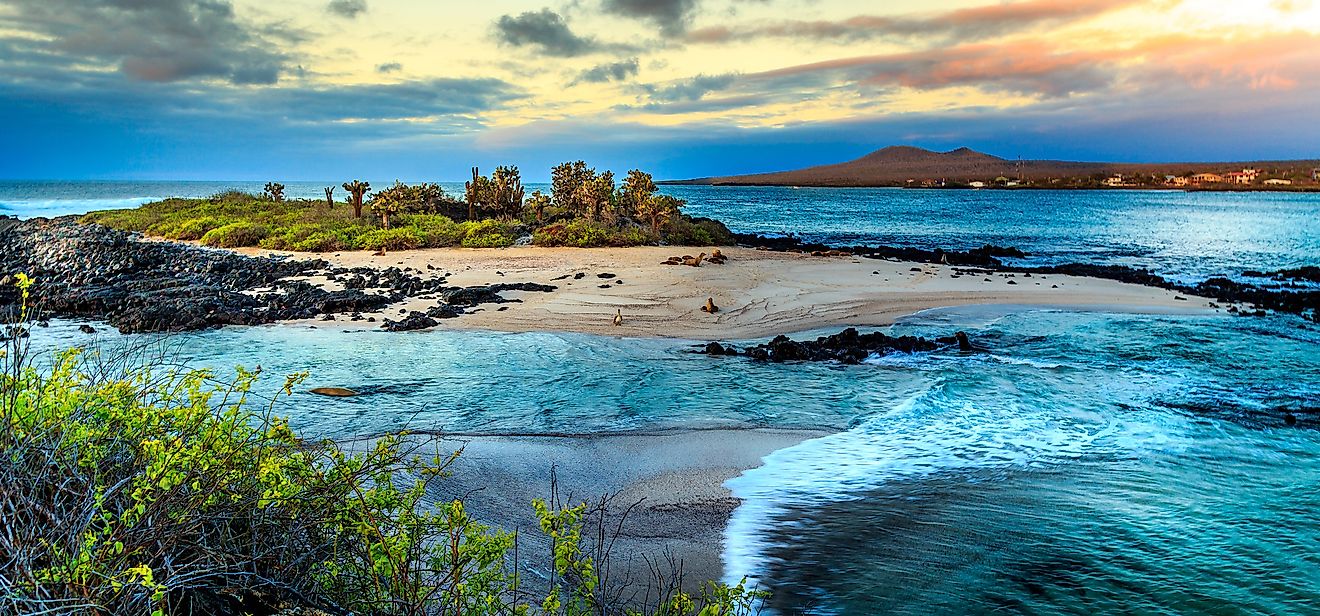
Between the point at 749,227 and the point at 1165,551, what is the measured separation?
158 ft

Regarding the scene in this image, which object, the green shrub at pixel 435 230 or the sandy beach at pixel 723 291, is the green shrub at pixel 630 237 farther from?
the green shrub at pixel 435 230

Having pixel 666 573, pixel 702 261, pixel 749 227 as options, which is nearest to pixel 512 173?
pixel 702 261

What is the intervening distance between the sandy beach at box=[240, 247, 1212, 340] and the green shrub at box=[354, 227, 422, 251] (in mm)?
1116

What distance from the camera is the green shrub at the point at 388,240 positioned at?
93.1ft

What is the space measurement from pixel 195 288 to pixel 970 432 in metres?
18.5

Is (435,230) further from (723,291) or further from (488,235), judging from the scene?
(723,291)

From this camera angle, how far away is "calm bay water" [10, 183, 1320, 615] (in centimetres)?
590

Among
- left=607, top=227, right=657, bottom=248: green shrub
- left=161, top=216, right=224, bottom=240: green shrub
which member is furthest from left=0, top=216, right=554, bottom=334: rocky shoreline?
left=607, top=227, right=657, bottom=248: green shrub

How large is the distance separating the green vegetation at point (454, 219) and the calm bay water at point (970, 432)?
51.1 feet

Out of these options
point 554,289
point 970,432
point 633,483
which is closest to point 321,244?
point 554,289

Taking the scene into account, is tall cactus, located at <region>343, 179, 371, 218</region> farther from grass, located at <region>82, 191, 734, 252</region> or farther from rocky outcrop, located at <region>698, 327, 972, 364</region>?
rocky outcrop, located at <region>698, 327, 972, 364</region>

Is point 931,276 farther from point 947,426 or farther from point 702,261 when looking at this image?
point 947,426

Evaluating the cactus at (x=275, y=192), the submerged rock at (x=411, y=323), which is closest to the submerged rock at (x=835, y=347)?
the submerged rock at (x=411, y=323)

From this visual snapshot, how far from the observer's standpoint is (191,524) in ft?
10.5
